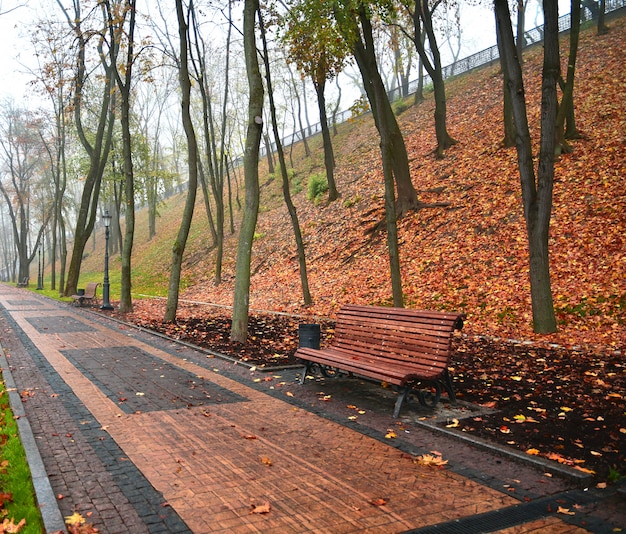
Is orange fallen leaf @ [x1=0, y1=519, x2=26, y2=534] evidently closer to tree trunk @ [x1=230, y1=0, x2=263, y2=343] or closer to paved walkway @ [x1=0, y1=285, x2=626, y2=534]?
paved walkway @ [x1=0, y1=285, x2=626, y2=534]

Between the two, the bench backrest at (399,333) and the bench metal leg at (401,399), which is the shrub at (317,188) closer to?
the bench backrest at (399,333)

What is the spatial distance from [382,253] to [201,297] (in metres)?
8.80

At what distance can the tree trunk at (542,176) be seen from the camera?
9727 mm

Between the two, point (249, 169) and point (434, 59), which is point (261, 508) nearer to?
point (249, 169)

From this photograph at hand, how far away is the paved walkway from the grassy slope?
539cm

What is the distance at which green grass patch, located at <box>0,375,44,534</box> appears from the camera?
3482 millimetres

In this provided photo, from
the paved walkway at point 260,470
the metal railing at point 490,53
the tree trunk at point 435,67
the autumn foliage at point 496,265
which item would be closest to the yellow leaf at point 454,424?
the autumn foliage at point 496,265

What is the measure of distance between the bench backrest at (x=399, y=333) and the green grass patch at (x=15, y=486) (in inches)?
156

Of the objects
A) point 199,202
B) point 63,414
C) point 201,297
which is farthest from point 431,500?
point 199,202

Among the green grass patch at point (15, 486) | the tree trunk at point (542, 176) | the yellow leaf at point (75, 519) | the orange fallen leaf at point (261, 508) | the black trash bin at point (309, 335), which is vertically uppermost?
the tree trunk at point (542, 176)

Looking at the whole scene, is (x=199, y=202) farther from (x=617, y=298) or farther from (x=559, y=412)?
Result: (x=559, y=412)

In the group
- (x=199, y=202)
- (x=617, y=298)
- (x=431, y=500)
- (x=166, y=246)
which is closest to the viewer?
(x=431, y=500)

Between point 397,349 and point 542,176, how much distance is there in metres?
5.05

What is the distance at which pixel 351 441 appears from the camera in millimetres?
5141
